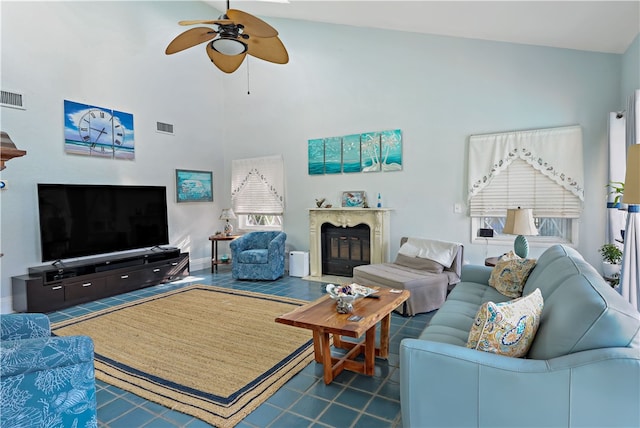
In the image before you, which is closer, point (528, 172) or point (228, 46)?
point (228, 46)

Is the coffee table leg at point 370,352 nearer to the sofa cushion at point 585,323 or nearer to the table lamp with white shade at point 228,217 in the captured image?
the sofa cushion at point 585,323

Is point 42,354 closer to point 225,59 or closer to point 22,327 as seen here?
point 22,327

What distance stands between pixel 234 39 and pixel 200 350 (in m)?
2.83

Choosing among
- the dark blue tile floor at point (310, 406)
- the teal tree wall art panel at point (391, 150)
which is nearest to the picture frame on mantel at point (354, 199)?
the teal tree wall art panel at point (391, 150)

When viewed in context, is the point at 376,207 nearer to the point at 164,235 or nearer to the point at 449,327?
the point at 449,327

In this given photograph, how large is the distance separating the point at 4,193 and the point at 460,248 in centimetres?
567

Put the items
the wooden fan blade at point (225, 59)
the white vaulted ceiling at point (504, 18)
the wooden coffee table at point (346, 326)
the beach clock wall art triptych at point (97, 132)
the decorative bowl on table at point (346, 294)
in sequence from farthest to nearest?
1. the beach clock wall art triptych at point (97, 132)
2. the wooden fan blade at point (225, 59)
3. the white vaulted ceiling at point (504, 18)
4. the decorative bowl on table at point (346, 294)
5. the wooden coffee table at point (346, 326)

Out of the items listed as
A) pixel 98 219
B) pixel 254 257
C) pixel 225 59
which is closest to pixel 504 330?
pixel 225 59

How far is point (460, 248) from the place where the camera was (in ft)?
14.5

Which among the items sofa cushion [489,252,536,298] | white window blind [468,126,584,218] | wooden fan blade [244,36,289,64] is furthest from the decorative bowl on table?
white window blind [468,126,584,218]

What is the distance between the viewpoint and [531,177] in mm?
4430

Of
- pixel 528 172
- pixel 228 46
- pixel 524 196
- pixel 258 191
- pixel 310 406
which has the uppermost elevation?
pixel 228 46

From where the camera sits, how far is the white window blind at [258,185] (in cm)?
649

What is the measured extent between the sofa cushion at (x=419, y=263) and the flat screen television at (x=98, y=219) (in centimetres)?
393
